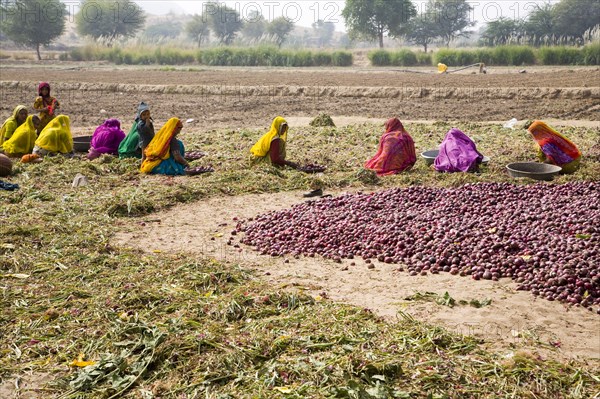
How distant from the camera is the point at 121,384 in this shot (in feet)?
14.2

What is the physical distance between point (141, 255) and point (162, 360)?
8.02ft

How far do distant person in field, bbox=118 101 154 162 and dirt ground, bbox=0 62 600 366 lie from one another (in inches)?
88.7

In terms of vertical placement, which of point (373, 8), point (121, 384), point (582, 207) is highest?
point (373, 8)

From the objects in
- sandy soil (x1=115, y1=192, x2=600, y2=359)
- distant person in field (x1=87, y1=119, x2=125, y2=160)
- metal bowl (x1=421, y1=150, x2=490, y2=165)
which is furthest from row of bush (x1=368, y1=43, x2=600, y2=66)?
sandy soil (x1=115, y1=192, x2=600, y2=359)

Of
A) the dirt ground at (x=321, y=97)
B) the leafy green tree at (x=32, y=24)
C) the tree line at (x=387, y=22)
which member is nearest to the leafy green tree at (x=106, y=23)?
the tree line at (x=387, y=22)

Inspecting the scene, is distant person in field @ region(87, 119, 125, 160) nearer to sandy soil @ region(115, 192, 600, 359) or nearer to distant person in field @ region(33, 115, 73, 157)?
distant person in field @ region(33, 115, 73, 157)

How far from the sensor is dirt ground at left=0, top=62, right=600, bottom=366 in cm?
531

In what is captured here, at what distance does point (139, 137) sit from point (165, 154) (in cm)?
75

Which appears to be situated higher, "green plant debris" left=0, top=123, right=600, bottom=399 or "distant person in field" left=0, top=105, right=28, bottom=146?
"distant person in field" left=0, top=105, right=28, bottom=146

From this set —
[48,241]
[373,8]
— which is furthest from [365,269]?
[373,8]

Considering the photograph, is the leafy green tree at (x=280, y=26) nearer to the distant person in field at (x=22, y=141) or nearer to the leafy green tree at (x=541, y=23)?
the leafy green tree at (x=541, y=23)

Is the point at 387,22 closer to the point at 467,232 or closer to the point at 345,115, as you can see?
the point at 345,115

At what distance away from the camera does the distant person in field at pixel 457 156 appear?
32.2ft

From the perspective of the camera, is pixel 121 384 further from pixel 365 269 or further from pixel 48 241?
pixel 48 241
